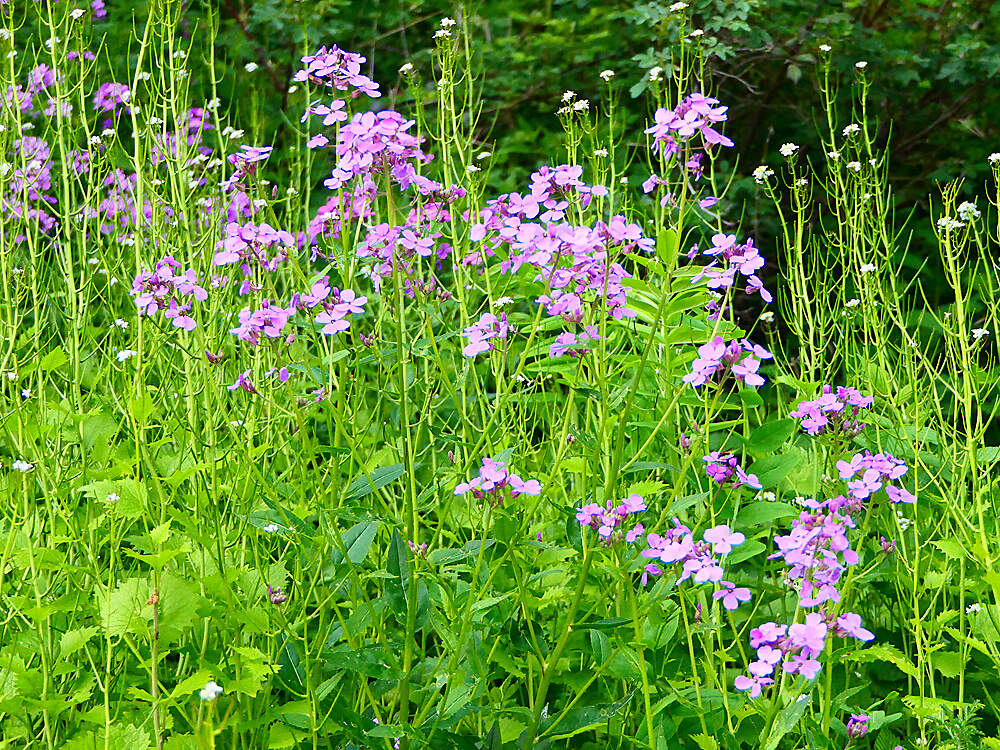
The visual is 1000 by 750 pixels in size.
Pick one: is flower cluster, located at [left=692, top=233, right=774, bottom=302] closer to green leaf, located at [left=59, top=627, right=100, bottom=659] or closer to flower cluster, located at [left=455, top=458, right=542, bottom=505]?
flower cluster, located at [left=455, top=458, right=542, bottom=505]

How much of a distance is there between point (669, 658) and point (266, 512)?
0.75 metres

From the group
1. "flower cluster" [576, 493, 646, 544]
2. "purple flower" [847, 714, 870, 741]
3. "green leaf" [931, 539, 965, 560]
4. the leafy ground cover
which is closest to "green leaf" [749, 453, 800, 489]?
the leafy ground cover

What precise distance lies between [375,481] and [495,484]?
0.22m

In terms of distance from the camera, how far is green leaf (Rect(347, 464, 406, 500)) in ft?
5.34

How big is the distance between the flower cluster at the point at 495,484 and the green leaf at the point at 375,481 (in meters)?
0.17

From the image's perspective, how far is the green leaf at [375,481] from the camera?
1.63 m

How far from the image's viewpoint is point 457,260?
7.62 feet

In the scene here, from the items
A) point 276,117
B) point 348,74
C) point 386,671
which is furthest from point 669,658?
point 276,117

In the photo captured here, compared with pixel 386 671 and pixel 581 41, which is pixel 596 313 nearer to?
pixel 386 671

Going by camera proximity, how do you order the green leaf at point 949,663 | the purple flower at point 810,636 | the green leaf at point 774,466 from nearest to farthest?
the purple flower at point 810,636 → the green leaf at point 949,663 → the green leaf at point 774,466

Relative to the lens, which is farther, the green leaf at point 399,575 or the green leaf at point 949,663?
the green leaf at point 949,663

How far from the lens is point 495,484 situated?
1.50m

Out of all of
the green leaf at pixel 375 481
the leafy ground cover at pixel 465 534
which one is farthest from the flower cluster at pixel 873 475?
the green leaf at pixel 375 481

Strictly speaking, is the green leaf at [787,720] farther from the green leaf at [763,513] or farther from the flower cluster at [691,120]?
the flower cluster at [691,120]
